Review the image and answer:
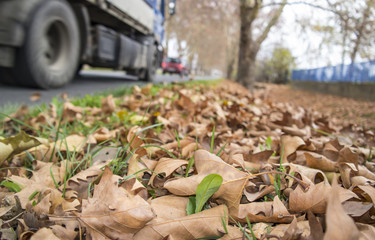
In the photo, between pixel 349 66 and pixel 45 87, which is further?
Result: pixel 349 66

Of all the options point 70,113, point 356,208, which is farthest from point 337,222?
point 70,113

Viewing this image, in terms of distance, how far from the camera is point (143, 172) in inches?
55.9

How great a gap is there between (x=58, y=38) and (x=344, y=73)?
41.6ft

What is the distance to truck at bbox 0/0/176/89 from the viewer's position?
13.6 feet

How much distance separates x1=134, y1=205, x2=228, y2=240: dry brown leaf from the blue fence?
1203 centimetres

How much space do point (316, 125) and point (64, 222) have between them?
2.50 meters

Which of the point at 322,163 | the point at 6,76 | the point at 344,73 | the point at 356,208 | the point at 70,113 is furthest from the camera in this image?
the point at 344,73

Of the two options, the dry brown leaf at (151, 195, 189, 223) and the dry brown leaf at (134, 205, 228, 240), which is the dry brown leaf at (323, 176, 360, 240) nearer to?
the dry brown leaf at (134, 205, 228, 240)

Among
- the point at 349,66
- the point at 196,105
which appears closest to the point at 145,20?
the point at 196,105

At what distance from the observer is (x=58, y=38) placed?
5363 mm

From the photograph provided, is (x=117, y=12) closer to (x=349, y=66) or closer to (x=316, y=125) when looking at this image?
(x=316, y=125)

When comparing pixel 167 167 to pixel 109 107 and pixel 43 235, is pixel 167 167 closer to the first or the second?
pixel 43 235

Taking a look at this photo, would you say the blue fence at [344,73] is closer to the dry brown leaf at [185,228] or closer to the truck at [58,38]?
the truck at [58,38]

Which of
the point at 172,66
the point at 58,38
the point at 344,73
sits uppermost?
the point at 172,66
